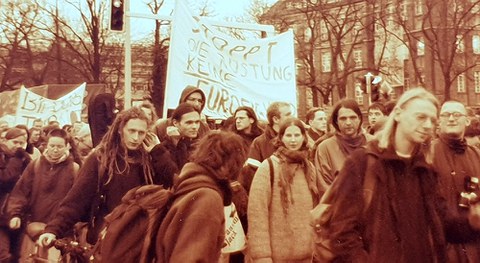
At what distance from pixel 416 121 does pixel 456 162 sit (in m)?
2.11

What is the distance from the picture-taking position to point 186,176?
4773 mm

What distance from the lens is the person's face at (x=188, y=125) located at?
684 centimetres

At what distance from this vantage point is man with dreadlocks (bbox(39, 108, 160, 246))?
5770mm

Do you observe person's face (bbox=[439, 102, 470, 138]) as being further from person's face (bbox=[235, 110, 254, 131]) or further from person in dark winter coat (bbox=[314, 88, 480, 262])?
person's face (bbox=[235, 110, 254, 131])

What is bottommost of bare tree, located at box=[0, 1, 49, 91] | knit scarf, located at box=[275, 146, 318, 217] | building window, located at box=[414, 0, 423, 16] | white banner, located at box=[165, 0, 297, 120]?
knit scarf, located at box=[275, 146, 318, 217]

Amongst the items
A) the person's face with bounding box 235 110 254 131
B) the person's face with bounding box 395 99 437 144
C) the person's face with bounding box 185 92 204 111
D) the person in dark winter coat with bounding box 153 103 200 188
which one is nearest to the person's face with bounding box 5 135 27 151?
the person's face with bounding box 185 92 204 111

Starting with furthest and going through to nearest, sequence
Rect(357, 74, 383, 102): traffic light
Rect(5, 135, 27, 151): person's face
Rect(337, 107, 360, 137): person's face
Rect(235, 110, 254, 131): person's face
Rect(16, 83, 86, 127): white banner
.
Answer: Rect(357, 74, 383, 102): traffic light < Rect(16, 83, 86, 127): white banner < Rect(5, 135, 27, 151): person's face < Rect(235, 110, 254, 131): person's face < Rect(337, 107, 360, 137): person's face

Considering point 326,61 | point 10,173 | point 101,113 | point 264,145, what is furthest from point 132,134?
point 326,61

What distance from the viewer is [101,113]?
8148 millimetres

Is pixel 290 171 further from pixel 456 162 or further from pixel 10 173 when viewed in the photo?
pixel 10 173

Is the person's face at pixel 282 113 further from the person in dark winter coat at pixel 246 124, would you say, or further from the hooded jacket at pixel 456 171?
the hooded jacket at pixel 456 171

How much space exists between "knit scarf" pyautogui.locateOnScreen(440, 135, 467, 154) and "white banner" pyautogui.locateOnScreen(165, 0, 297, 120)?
4.80 metres

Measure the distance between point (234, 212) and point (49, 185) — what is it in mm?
2348

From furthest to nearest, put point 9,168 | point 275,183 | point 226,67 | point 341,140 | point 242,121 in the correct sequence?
point 226,67, point 9,168, point 242,121, point 341,140, point 275,183
